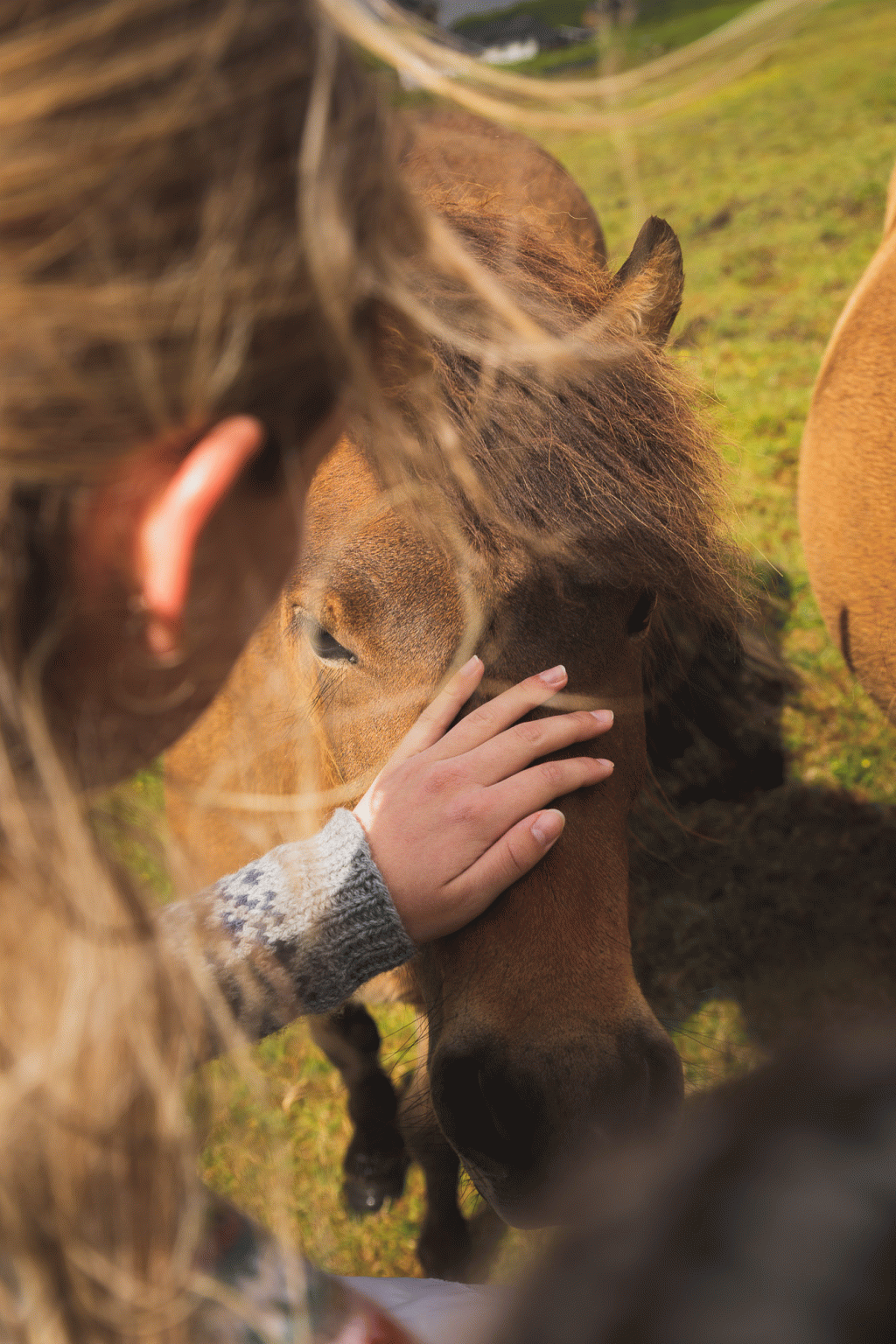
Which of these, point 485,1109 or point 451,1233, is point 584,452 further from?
point 451,1233

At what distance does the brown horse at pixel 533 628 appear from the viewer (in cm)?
127

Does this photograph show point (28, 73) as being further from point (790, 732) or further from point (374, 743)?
point (790, 732)

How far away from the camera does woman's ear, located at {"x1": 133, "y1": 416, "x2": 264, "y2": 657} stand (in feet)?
2.49

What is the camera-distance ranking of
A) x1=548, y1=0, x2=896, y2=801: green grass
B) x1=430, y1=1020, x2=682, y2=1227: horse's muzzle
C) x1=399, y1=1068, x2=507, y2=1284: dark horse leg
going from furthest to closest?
x1=548, y1=0, x2=896, y2=801: green grass → x1=399, y1=1068, x2=507, y2=1284: dark horse leg → x1=430, y1=1020, x2=682, y2=1227: horse's muzzle

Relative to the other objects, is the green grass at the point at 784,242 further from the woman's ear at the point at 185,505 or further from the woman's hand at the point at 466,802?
the woman's hand at the point at 466,802

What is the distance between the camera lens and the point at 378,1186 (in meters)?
2.64

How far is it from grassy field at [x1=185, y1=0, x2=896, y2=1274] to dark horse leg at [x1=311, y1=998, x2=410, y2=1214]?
63mm

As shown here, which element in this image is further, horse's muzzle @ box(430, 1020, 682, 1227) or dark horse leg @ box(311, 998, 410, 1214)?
dark horse leg @ box(311, 998, 410, 1214)

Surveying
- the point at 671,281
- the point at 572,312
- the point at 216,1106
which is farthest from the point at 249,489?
the point at 671,281

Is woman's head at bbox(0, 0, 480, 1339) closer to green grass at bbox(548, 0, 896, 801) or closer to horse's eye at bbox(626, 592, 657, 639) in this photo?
green grass at bbox(548, 0, 896, 801)

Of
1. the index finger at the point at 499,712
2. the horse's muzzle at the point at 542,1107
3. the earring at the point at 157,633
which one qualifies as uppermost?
the earring at the point at 157,633

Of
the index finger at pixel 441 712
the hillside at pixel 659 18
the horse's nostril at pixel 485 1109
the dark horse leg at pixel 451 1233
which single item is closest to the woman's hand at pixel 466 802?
the index finger at pixel 441 712

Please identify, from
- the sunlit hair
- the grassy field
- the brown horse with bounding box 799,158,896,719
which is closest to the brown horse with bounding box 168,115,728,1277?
the grassy field

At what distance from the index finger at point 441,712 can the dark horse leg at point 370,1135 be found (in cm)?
146
